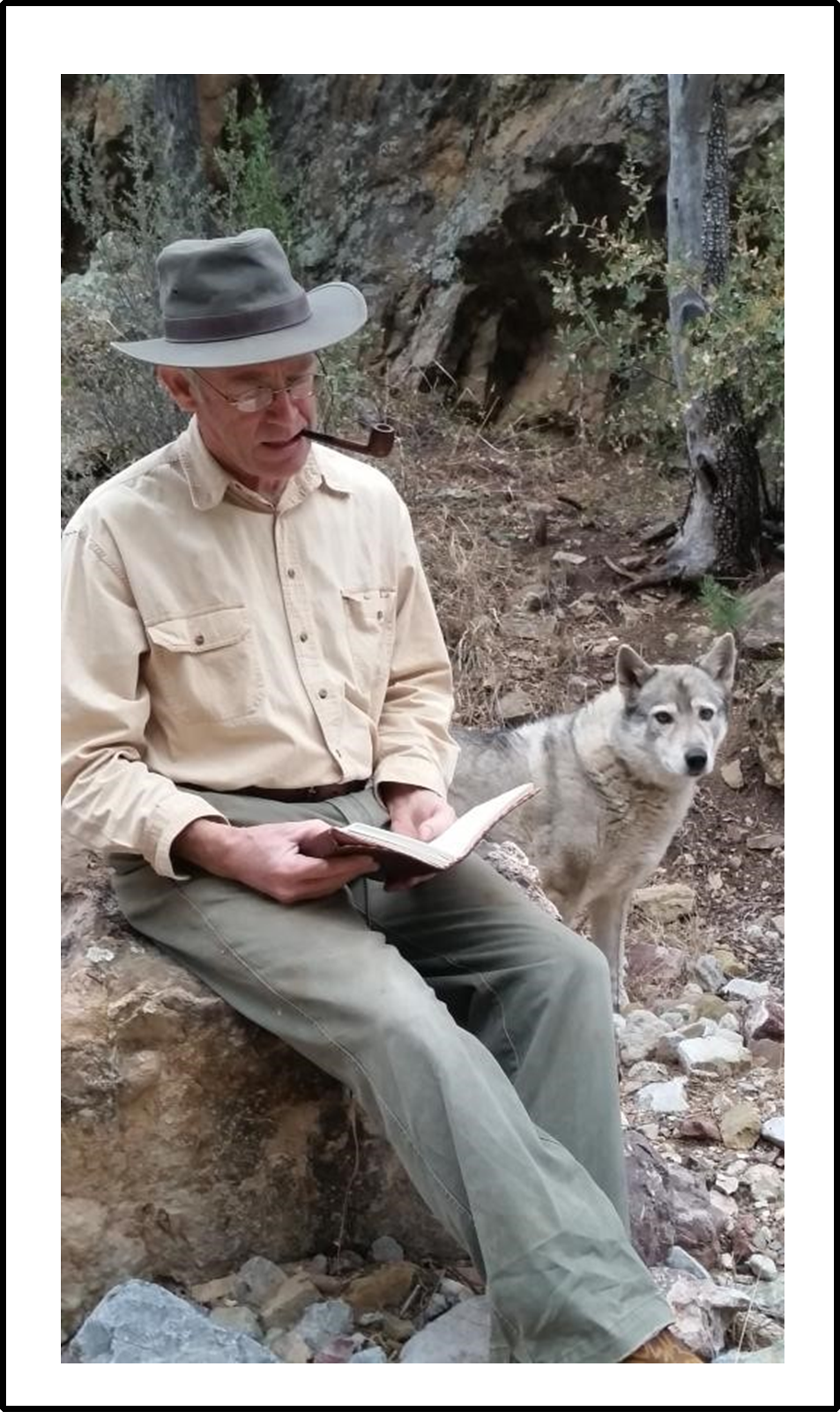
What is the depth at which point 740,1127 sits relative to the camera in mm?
3869

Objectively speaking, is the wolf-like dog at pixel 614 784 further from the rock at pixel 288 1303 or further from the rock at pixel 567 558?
the rock at pixel 567 558

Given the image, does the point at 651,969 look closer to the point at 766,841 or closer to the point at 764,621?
the point at 766,841

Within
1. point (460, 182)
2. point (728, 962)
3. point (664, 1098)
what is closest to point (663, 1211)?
point (664, 1098)

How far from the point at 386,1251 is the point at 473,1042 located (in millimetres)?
804

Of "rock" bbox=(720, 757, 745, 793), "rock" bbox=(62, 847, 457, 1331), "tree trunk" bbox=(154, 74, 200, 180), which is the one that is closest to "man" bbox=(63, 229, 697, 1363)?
"rock" bbox=(62, 847, 457, 1331)

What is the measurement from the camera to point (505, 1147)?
243 cm

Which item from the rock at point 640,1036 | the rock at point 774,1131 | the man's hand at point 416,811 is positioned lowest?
the rock at point 640,1036

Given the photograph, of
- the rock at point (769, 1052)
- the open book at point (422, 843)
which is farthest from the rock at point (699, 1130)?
the open book at point (422, 843)

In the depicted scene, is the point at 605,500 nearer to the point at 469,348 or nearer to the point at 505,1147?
the point at 469,348

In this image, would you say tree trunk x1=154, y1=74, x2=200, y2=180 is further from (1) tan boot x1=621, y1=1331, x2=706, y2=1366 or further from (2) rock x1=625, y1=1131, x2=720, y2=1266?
(1) tan boot x1=621, y1=1331, x2=706, y2=1366

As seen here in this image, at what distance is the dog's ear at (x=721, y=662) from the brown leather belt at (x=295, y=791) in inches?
98.3

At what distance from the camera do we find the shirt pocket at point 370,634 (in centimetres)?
323

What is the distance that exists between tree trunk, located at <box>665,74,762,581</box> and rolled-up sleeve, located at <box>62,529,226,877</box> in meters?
4.94

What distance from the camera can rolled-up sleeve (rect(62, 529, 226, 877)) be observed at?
2.83 metres
